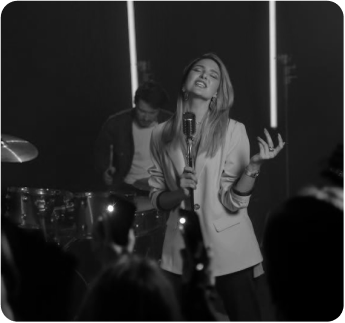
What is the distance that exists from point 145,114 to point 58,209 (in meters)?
0.35

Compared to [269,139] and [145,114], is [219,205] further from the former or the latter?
[145,114]

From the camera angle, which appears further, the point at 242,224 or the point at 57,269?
the point at 57,269

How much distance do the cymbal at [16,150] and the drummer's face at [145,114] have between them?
11.7 inches

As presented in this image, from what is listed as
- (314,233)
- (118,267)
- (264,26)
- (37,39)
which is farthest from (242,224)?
(37,39)

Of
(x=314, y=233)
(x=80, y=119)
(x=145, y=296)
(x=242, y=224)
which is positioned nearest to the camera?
(x=145, y=296)

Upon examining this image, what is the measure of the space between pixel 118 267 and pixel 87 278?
0.19 m

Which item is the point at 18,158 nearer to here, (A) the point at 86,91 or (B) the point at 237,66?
(A) the point at 86,91

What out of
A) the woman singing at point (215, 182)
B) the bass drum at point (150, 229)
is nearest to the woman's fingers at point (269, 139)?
the woman singing at point (215, 182)

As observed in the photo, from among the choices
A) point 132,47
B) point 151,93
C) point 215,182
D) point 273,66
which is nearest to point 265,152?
point 215,182

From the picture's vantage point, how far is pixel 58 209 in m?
1.70

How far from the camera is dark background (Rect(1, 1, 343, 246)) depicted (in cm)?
160

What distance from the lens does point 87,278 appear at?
165 cm

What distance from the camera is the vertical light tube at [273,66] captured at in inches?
63.4

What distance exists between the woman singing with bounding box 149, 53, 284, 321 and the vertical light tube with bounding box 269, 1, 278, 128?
0.19 ft
